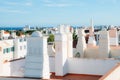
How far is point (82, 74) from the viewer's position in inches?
692

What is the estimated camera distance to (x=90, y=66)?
17.3 m

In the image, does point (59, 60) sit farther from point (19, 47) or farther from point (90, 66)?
point (19, 47)

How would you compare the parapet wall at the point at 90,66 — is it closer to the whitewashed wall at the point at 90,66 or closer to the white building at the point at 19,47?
the whitewashed wall at the point at 90,66

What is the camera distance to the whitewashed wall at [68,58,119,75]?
658 inches

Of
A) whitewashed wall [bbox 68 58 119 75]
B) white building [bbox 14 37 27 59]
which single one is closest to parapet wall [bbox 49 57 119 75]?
whitewashed wall [bbox 68 58 119 75]

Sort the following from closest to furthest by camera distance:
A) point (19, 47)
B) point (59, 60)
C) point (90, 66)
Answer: point (59, 60) < point (90, 66) < point (19, 47)

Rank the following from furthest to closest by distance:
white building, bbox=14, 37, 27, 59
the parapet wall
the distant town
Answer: white building, bbox=14, 37, 27, 59
the parapet wall
the distant town

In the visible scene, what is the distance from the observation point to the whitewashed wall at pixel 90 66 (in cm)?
A: 1671

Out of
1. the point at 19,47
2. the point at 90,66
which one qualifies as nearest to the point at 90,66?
the point at 90,66

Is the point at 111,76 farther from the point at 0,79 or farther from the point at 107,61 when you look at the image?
the point at 0,79

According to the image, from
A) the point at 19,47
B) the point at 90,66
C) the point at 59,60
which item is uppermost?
the point at 59,60

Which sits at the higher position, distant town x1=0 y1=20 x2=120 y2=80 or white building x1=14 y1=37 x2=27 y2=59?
distant town x1=0 y1=20 x2=120 y2=80

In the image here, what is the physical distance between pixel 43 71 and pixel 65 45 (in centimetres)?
475

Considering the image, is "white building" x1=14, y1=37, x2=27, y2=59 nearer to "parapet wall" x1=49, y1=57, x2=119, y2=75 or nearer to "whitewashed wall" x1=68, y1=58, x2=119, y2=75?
"parapet wall" x1=49, y1=57, x2=119, y2=75
